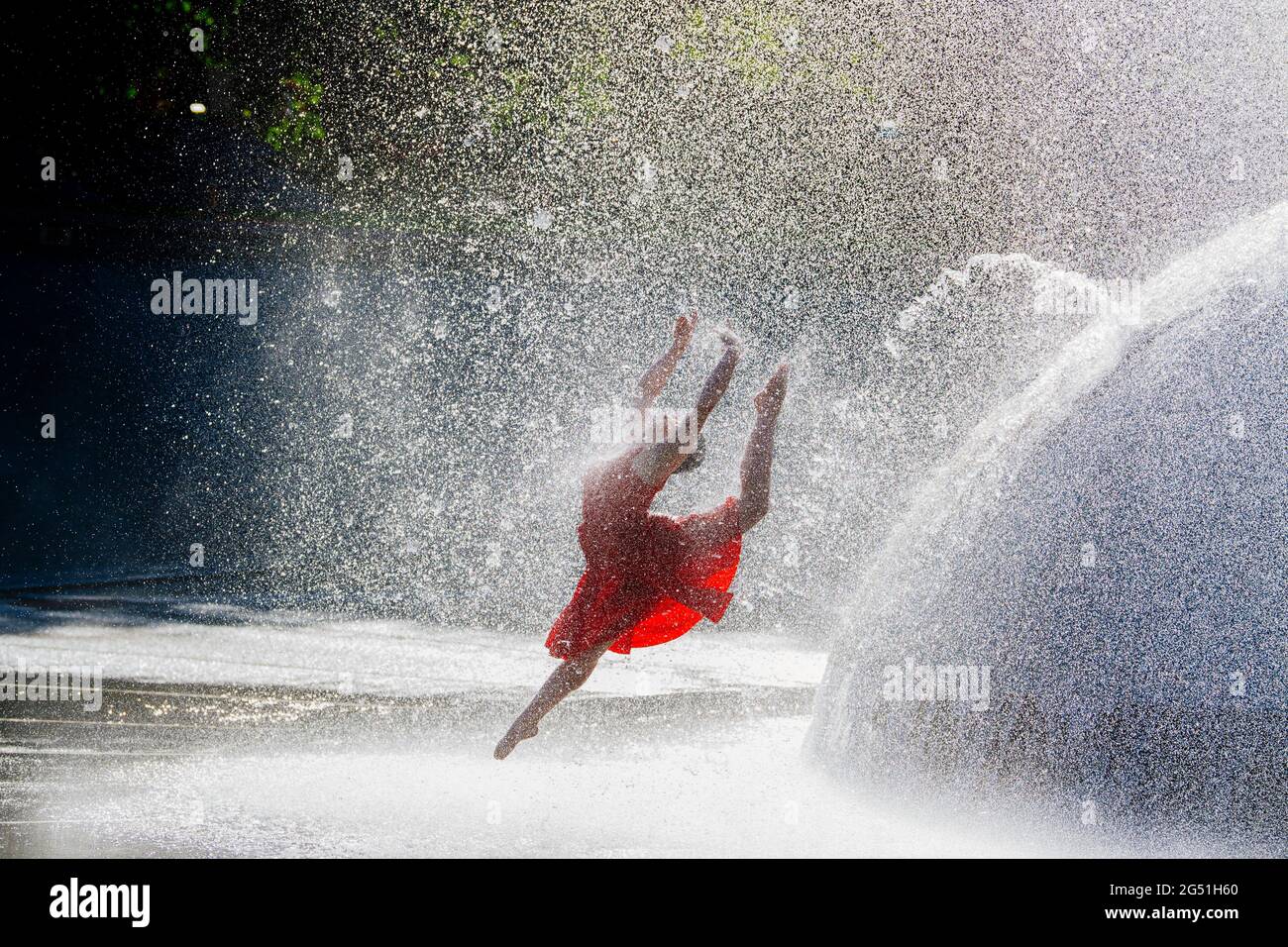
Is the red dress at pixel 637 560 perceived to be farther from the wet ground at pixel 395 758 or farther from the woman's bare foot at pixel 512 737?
the wet ground at pixel 395 758

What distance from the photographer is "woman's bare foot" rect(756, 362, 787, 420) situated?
14.0 feet

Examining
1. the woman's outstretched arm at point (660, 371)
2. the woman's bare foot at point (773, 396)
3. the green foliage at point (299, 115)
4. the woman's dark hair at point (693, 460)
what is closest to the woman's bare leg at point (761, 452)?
the woman's bare foot at point (773, 396)

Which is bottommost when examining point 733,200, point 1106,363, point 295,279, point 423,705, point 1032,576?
point 423,705

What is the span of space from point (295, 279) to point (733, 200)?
5382mm

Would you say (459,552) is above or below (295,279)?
below

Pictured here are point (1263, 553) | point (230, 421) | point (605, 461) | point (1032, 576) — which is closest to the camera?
point (1263, 553)

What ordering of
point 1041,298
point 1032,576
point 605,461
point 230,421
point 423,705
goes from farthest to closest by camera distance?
point 230,421
point 1041,298
point 423,705
point 605,461
point 1032,576

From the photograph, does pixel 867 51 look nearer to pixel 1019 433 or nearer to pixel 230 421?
pixel 230 421

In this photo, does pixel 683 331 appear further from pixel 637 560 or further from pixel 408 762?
pixel 408 762

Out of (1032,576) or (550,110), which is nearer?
(1032,576)

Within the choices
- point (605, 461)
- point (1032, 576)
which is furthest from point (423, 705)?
point (1032, 576)

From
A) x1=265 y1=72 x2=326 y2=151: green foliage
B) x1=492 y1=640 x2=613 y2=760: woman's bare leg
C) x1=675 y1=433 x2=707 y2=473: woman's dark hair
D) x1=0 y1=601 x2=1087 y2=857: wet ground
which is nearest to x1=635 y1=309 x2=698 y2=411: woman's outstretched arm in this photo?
x1=675 y1=433 x2=707 y2=473: woman's dark hair

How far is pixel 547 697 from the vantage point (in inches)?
169

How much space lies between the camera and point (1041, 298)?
26.2 feet
